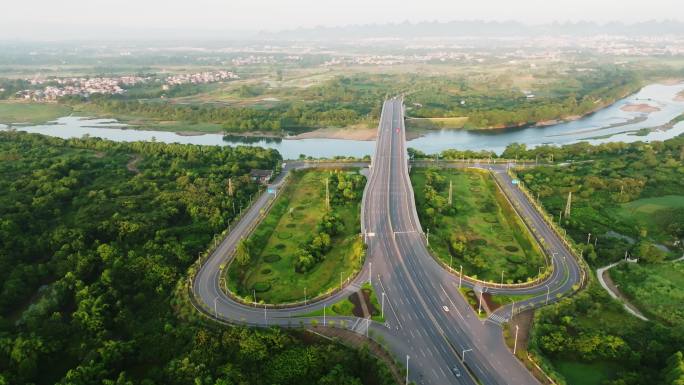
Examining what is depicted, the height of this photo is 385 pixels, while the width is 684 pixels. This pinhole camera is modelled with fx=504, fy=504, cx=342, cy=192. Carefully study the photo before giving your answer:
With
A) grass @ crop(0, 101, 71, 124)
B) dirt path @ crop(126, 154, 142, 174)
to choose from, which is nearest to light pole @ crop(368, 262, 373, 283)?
dirt path @ crop(126, 154, 142, 174)

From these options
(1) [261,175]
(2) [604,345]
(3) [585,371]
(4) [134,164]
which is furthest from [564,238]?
(4) [134,164]

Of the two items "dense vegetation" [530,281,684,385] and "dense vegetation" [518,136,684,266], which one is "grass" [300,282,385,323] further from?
"dense vegetation" [518,136,684,266]

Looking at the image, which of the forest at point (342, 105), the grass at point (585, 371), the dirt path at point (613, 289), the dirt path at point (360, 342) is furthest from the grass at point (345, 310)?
the forest at point (342, 105)

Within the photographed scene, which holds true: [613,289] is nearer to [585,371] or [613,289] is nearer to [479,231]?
[585,371]

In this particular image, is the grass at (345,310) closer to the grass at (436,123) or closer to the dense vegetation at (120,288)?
the dense vegetation at (120,288)

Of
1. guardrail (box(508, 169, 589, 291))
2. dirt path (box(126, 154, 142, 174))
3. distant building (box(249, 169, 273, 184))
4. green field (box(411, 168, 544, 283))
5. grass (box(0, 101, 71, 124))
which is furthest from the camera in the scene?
grass (box(0, 101, 71, 124))

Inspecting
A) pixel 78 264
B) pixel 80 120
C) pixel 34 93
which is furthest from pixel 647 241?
pixel 34 93
